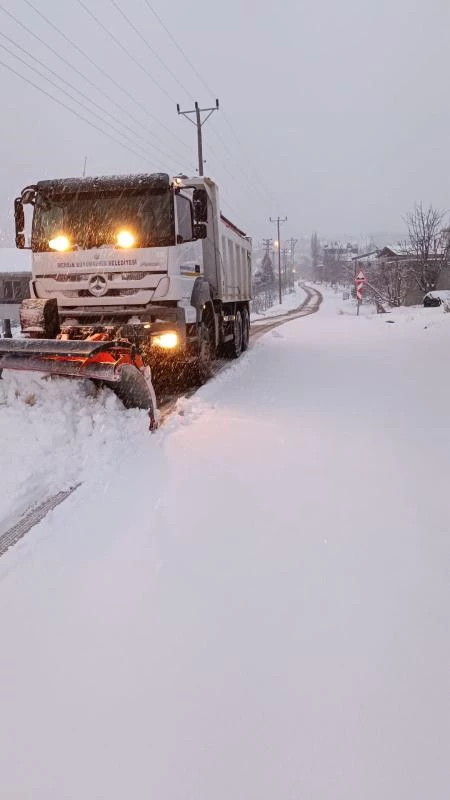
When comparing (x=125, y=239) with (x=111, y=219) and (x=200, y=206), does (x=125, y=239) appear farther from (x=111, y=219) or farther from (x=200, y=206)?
(x=200, y=206)

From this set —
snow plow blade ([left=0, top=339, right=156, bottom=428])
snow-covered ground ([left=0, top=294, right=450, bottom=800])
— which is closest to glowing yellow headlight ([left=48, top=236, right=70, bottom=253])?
snow plow blade ([left=0, top=339, right=156, bottom=428])

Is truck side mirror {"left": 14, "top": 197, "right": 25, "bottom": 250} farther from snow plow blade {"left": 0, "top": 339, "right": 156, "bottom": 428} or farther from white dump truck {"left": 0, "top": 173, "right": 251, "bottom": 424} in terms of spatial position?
snow plow blade {"left": 0, "top": 339, "right": 156, "bottom": 428}

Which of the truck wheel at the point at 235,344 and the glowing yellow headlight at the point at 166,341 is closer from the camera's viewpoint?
the glowing yellow headlight at the point at 166,341

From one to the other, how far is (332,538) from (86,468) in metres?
2.09

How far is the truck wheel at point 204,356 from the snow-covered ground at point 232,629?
4057mm

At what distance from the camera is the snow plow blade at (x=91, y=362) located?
4.74 meters

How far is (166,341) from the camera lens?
22.7 ft

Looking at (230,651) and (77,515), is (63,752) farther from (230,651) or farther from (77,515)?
(77,515)

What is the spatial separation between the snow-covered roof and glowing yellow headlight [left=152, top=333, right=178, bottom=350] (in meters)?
30.2

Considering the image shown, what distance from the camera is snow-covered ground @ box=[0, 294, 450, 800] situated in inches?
68.1

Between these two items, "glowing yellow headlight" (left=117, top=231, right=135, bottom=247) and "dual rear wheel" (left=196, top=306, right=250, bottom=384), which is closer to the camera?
"glowing yellow headlight" (left=117, top=231, right=135, bottom=247)

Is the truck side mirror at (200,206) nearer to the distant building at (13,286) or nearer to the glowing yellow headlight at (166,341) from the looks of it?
the glowing yellow headlight at (166,341)

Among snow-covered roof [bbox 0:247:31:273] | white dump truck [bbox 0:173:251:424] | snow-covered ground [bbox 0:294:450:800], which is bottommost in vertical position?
snow-covered ground [bbox 0:294:450:800]

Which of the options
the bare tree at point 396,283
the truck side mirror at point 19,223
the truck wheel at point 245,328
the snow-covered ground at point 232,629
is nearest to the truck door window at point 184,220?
the truck side mirror at point 19,223
